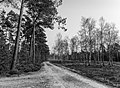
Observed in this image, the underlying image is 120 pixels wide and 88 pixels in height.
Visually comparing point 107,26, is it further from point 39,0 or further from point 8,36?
point 8,36

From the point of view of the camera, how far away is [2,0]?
12.3 m

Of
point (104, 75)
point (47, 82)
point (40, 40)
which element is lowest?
point (104, 75)

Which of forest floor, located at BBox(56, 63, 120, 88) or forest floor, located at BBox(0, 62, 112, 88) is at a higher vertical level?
forest floor, located at BBox(0, 62, 112, 88)

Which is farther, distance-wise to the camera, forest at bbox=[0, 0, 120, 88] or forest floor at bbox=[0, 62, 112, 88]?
forest at bbox=[0, 0, 120, 88]

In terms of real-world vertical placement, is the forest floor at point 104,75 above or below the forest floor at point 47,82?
below

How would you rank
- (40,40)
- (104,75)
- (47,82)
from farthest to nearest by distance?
1. (40,40)
2. (104,75)
3. (47,82)

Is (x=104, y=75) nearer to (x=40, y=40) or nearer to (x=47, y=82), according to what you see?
(x=47, y=82)

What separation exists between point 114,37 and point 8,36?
1233 inches

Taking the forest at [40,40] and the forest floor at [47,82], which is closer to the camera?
the forest floor at [47,82]

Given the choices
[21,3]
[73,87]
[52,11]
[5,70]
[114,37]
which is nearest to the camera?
[73,87]

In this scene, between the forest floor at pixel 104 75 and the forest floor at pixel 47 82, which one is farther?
the forest floor at pixel 104 75

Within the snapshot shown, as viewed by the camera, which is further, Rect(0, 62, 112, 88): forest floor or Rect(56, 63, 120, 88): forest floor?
Rect(56, 63, 120, 88): forest floor

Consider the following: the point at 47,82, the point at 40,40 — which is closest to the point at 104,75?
the point at 47,82

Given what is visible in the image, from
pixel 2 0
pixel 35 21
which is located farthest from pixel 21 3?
pixel 35 21
